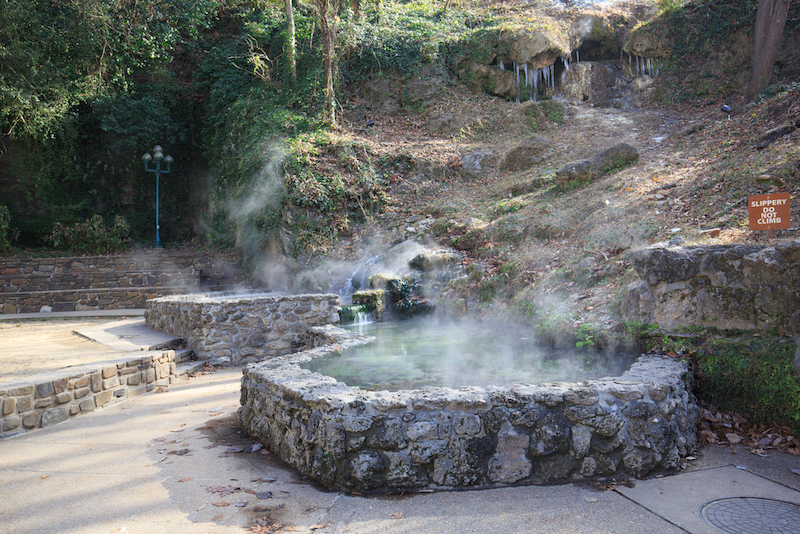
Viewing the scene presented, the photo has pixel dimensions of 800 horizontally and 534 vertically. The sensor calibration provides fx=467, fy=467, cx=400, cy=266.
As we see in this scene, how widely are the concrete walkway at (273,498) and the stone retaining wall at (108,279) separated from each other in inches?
335

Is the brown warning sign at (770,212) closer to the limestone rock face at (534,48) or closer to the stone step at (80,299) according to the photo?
the stone step at (80,299)

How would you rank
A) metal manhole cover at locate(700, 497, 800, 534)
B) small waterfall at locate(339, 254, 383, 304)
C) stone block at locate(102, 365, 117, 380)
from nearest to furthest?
metal manhole cover at locate(700, 497, 800, 534) → stone block at locate(102, 365, 117, 380) → small waterfall at locate(339, 254, 383, 304)

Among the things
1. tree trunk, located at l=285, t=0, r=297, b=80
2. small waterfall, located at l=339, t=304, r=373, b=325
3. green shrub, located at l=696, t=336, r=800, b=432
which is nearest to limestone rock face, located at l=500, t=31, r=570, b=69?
tree trunk, located at l=285, t=0, r=297, b=80

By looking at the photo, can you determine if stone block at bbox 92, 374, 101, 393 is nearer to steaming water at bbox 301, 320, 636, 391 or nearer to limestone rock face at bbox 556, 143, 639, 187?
steaming water at bbox 301, 320, 636, 391

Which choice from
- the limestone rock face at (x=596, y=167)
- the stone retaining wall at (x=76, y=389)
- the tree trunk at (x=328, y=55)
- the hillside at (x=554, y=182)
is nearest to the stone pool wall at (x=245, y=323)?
the stone retaining wall at (x=76, y=389)

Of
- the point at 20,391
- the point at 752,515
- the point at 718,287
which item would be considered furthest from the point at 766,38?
the point at 20,391

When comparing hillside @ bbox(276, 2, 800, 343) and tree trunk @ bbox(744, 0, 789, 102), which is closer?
hillside @ bbox(276, 2, 800, 343)

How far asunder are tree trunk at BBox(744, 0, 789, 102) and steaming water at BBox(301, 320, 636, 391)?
10648mm

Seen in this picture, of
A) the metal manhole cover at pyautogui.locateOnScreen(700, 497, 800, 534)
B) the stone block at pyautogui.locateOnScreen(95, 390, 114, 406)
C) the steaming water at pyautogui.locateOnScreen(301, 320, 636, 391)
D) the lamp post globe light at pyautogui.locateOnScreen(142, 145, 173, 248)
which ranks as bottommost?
the metal manhole cover at pyautogui.locateOnScreen(700, 497, 800, 534)

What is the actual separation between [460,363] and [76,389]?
391cm

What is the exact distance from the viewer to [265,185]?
12398mm

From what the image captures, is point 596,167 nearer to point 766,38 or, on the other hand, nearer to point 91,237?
point 766,38

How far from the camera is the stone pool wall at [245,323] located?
690cm

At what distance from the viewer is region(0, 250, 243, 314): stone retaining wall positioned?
11.2 m
